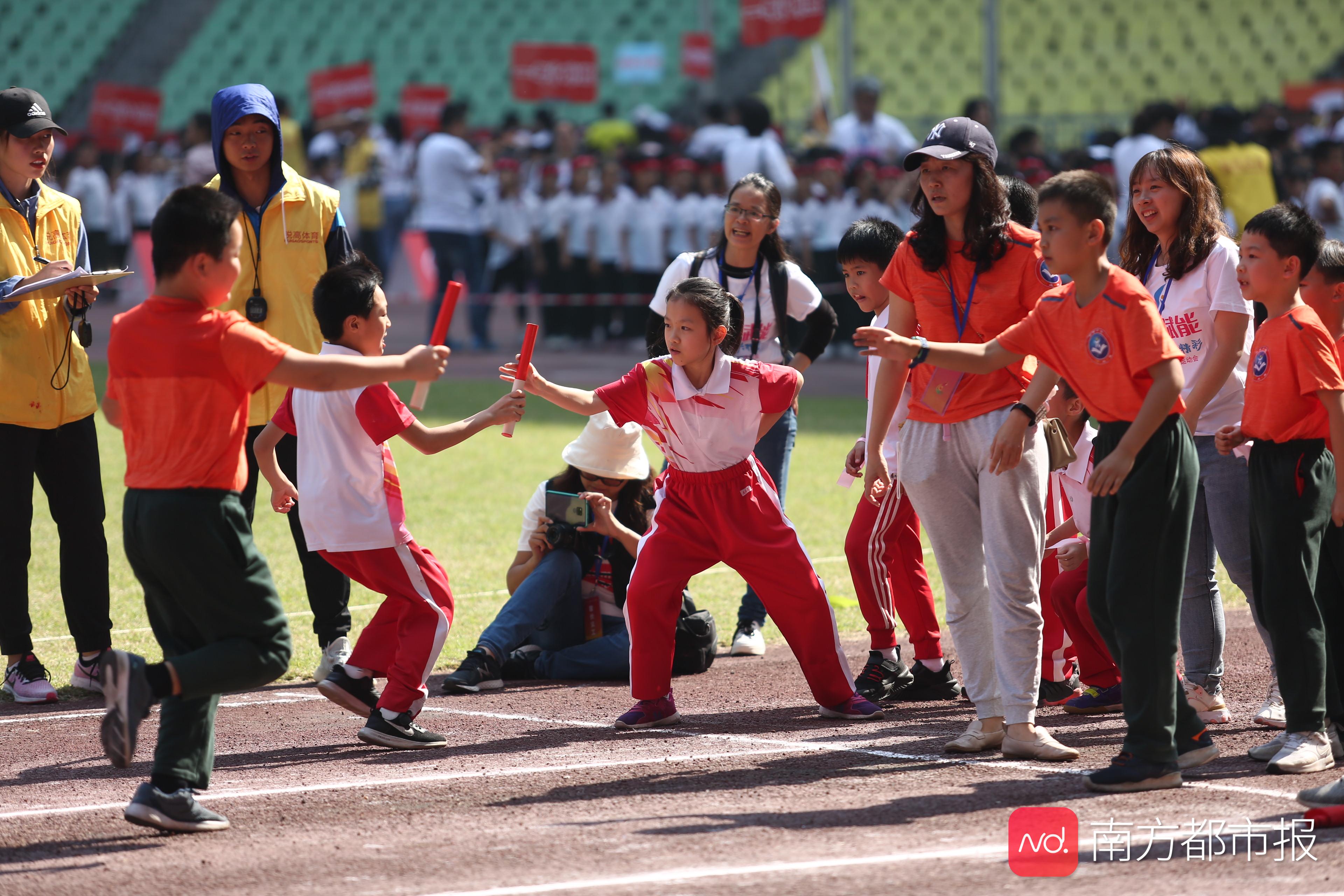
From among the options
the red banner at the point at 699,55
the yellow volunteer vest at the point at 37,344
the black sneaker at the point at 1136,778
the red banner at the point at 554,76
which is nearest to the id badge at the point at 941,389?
the black sneaker at the point at 1136,778

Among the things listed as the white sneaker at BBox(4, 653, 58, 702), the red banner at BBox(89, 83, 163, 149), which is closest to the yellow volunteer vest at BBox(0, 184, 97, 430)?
the white sneaker at BBox(4, 653, 58, 702)

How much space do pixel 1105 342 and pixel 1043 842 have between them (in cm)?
146

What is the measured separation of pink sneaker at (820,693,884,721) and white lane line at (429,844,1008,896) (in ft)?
5.66

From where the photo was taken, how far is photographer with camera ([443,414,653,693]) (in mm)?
6625

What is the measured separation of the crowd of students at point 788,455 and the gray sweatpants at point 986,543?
0.4 inches

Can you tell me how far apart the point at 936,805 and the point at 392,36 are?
31.2 m

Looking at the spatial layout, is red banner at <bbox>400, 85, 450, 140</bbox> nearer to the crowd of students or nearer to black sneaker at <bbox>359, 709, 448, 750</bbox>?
the crowd of students

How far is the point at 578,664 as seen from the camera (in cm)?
680

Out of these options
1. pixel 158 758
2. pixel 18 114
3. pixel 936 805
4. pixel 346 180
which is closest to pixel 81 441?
pixel 18 114

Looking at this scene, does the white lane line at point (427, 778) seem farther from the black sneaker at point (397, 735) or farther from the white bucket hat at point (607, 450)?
the white bucket hat at point (607, 450)

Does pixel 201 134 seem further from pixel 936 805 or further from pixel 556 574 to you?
pixel 936 805

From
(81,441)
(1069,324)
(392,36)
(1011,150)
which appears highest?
(392,36)

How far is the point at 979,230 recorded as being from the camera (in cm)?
514

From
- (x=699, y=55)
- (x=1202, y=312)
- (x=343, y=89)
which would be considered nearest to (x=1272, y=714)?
(x=1202, y=312)
